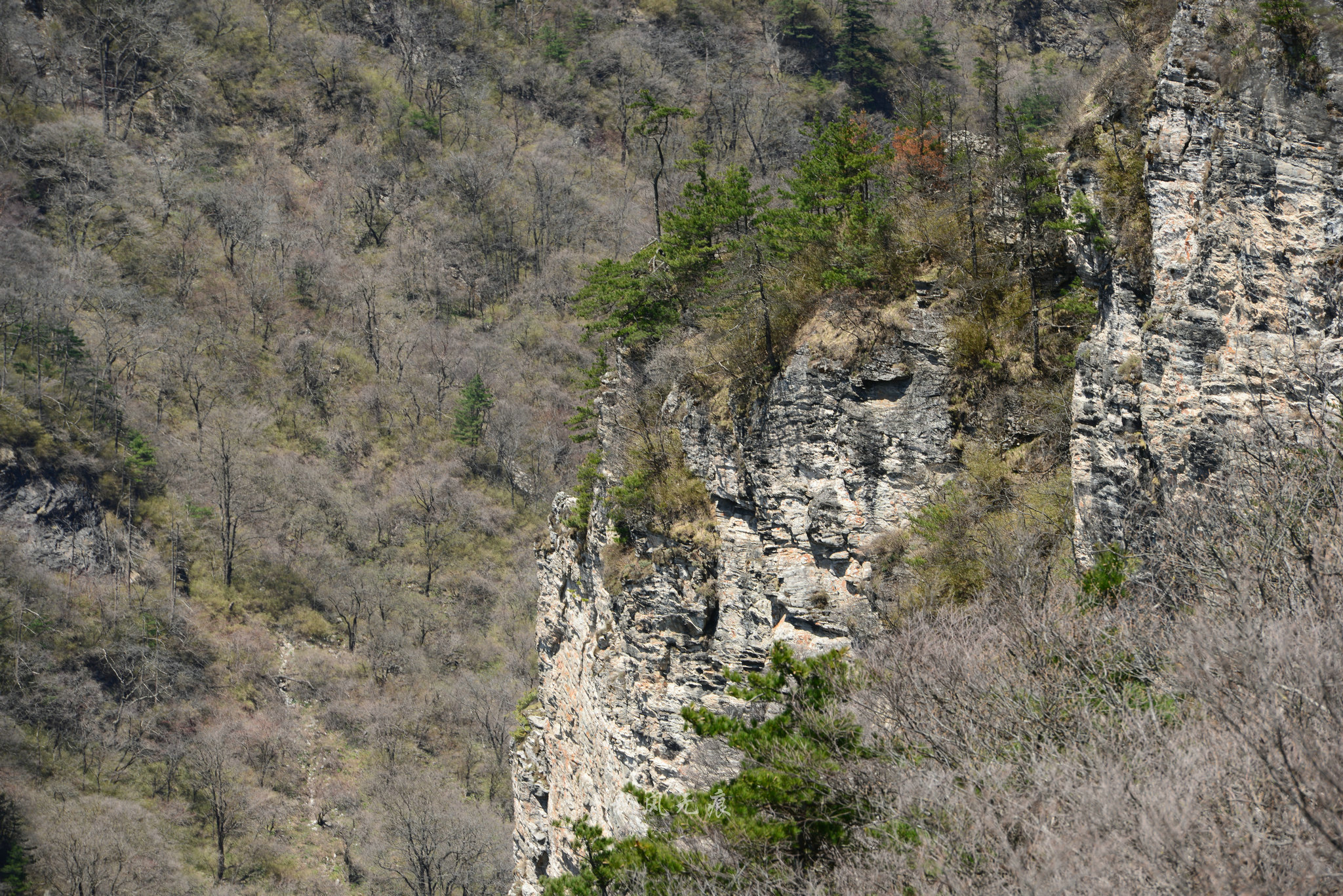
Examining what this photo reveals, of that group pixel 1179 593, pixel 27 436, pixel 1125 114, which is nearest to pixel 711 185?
pixel 1125 114

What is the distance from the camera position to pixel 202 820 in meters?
35.8

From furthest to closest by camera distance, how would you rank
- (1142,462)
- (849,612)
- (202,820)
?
(202,820)
(849,612)
(1142,462)

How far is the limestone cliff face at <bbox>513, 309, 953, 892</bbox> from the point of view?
16.0 metres

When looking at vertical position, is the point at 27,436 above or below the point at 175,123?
below

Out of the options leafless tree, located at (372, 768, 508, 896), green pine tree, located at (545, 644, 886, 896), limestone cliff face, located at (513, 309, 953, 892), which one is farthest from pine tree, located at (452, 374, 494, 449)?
green pine tree, located at (545, 644, 886, 896)

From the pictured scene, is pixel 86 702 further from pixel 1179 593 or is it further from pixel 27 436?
pixel 1179 593

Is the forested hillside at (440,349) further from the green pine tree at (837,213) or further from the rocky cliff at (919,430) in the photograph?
the rocky cliff at (919,430)

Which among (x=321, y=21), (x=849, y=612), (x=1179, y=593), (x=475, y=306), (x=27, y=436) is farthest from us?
(x=321, y=21)

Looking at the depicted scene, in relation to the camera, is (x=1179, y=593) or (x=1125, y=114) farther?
(x=1125, y=114)

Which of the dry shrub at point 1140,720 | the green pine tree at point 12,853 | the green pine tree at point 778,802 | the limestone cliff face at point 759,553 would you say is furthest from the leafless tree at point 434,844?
the dry shrub at point 1140,720

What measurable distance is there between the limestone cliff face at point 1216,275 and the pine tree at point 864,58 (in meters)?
57.9

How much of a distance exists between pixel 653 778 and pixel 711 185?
43.2ft

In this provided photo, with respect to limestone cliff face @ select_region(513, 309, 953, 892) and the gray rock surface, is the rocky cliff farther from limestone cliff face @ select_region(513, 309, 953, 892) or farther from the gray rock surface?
the gray rock surface

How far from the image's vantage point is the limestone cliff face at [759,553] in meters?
16.0
